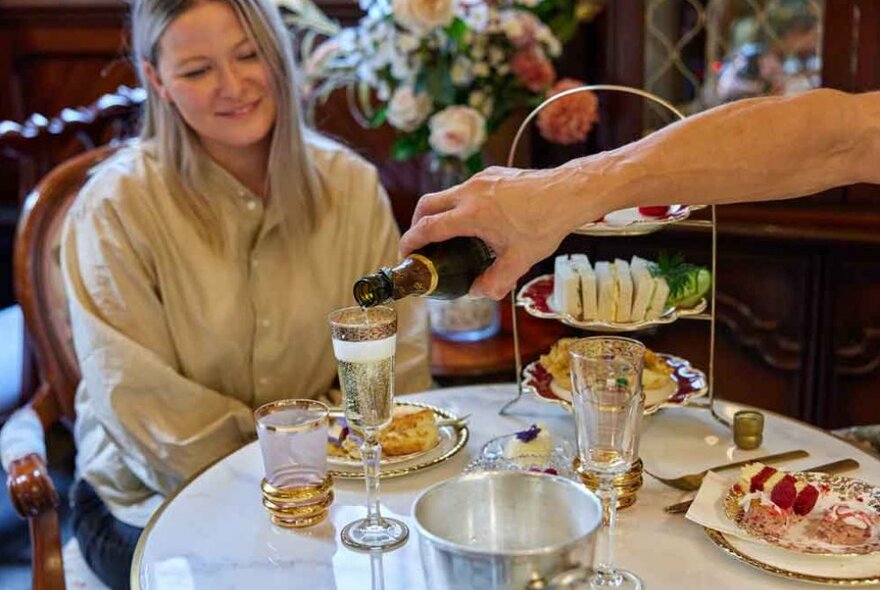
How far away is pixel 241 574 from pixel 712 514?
0.52 metres

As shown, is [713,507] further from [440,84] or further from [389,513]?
[440,84]

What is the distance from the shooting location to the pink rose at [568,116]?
7.46 ft

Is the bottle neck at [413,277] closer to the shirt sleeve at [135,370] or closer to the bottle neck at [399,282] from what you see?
the bottle neck at [399,282]

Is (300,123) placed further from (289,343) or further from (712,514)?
(712,514)

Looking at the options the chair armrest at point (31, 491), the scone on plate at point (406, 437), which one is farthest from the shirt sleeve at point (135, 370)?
the scone on plate at point (406, 437)

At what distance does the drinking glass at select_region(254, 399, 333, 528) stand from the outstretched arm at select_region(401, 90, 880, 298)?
0.24m

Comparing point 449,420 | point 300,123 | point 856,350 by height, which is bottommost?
point 856,350

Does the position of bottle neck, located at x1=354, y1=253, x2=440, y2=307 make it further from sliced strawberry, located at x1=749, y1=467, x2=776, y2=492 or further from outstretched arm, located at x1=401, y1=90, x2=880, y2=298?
sliced strawberry, located at x1=749, y1=467, x2=776, y2=492

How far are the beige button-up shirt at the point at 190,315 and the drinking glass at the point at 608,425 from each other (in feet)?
2.74

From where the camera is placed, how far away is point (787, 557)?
3.52 feet

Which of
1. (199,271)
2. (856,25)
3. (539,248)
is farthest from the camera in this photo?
(856,25)

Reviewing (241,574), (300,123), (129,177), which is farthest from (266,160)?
(241,574)

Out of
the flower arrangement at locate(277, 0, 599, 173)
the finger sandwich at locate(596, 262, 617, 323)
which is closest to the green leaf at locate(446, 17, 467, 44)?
the flower arrangement at locate(277, 0, 599, 173)

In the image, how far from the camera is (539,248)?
1.24m
